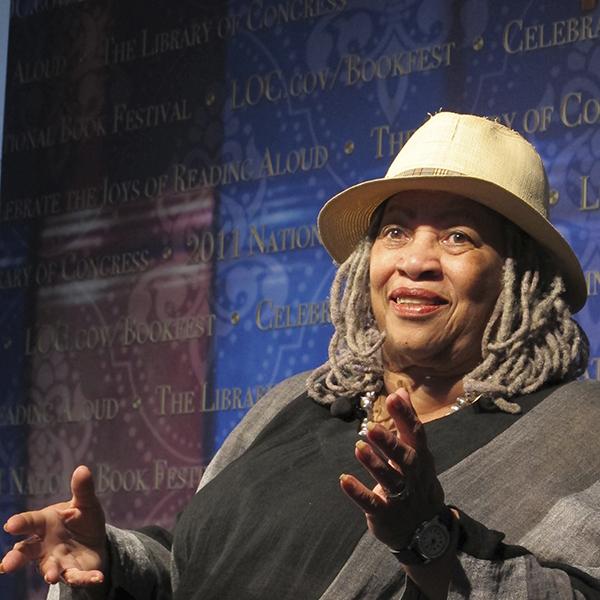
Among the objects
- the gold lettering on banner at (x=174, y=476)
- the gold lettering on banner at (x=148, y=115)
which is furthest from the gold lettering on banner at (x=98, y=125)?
the gold lettering on banner at (x=174, y=476)

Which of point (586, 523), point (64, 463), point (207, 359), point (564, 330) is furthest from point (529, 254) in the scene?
point (64, 463)

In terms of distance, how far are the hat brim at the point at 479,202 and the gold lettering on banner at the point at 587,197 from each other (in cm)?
61

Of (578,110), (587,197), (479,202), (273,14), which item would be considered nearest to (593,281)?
(587,197)

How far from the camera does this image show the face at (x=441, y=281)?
8.59 feet

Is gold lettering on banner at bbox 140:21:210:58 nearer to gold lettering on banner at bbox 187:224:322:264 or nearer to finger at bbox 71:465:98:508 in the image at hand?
gold lettering on banner at bbox 187:224:322:264

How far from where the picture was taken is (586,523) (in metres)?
2.24

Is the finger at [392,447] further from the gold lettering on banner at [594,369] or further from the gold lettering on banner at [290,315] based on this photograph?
the gold lettering on banner at [290,315]

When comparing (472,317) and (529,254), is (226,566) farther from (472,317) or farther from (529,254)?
(529,254)

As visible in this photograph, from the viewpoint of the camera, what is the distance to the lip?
2.62 meters

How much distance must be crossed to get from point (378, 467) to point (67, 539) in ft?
2.44

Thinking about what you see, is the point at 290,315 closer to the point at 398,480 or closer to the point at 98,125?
the point at 98,125

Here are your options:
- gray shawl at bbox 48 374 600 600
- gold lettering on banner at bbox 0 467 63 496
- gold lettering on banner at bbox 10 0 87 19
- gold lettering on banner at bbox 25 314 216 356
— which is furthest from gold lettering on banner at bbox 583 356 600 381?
gold lettering on banner at bbox 10 0 87 19

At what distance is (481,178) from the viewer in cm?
259

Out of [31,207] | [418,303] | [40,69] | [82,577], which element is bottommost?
[82,577]
